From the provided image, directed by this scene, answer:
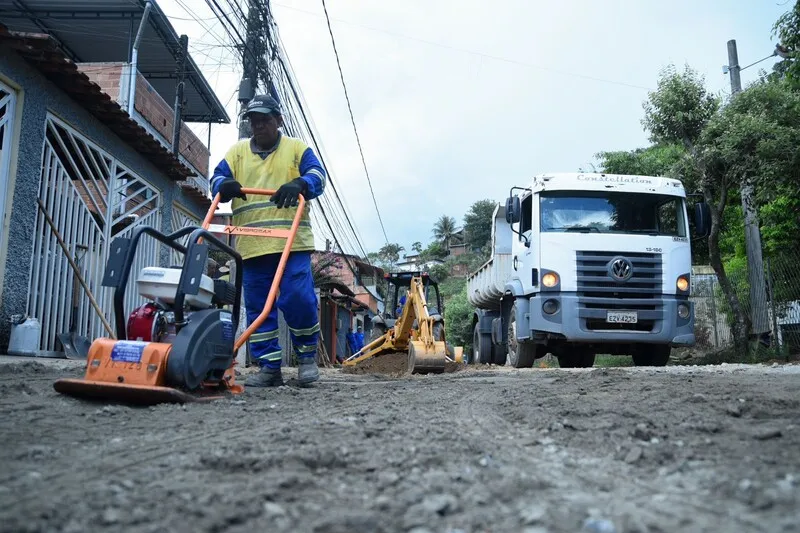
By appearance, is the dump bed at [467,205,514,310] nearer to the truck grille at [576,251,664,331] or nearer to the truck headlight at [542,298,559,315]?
the truck headlight at [542,298,559,315]

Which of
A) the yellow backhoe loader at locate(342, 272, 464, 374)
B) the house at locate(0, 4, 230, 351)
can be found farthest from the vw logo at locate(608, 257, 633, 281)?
the house at locate(0, 4, 230, 351)

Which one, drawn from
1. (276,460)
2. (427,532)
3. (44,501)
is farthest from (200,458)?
(427,532)

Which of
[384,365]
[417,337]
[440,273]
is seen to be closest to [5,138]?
[417,337]

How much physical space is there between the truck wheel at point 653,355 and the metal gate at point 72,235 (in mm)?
7265

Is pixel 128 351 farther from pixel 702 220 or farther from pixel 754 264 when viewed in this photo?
pixel 754 264

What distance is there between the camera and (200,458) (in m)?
1.90

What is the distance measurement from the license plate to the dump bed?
223 cm

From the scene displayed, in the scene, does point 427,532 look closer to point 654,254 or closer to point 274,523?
point 274,523

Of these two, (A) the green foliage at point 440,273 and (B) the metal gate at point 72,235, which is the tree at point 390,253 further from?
(B) the metal gate at point 72,235

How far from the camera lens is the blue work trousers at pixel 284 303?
4.35 meters

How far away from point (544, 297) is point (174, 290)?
581 cm

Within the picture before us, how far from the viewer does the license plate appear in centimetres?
809

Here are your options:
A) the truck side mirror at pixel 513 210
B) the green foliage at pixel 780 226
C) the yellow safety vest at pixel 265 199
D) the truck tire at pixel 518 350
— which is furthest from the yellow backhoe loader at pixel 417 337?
the green foliage at pixel 780 226

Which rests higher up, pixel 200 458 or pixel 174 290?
pixel 174 290
